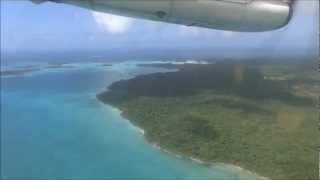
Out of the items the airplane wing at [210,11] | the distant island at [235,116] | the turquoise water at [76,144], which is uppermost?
the airplane wing at [210,11]

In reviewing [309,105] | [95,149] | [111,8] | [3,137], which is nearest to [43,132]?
[3,137]

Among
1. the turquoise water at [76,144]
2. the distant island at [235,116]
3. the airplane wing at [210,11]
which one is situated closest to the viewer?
the airplane wing at [210,11]

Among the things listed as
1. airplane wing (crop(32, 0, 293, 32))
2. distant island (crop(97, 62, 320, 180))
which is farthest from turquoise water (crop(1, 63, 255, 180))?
airplane wing (crop(32, 0, 293, 32))

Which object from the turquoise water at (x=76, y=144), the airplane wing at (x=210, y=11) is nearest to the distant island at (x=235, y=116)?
the turquoise water at (x=76, y=144)

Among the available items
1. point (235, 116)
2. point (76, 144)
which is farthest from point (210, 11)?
point (76, 144)

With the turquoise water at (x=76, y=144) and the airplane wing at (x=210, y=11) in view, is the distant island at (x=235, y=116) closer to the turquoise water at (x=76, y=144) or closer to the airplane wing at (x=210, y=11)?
the turquoise water at (x=76, y=144)

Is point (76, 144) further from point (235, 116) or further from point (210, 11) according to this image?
point (210, 11)
